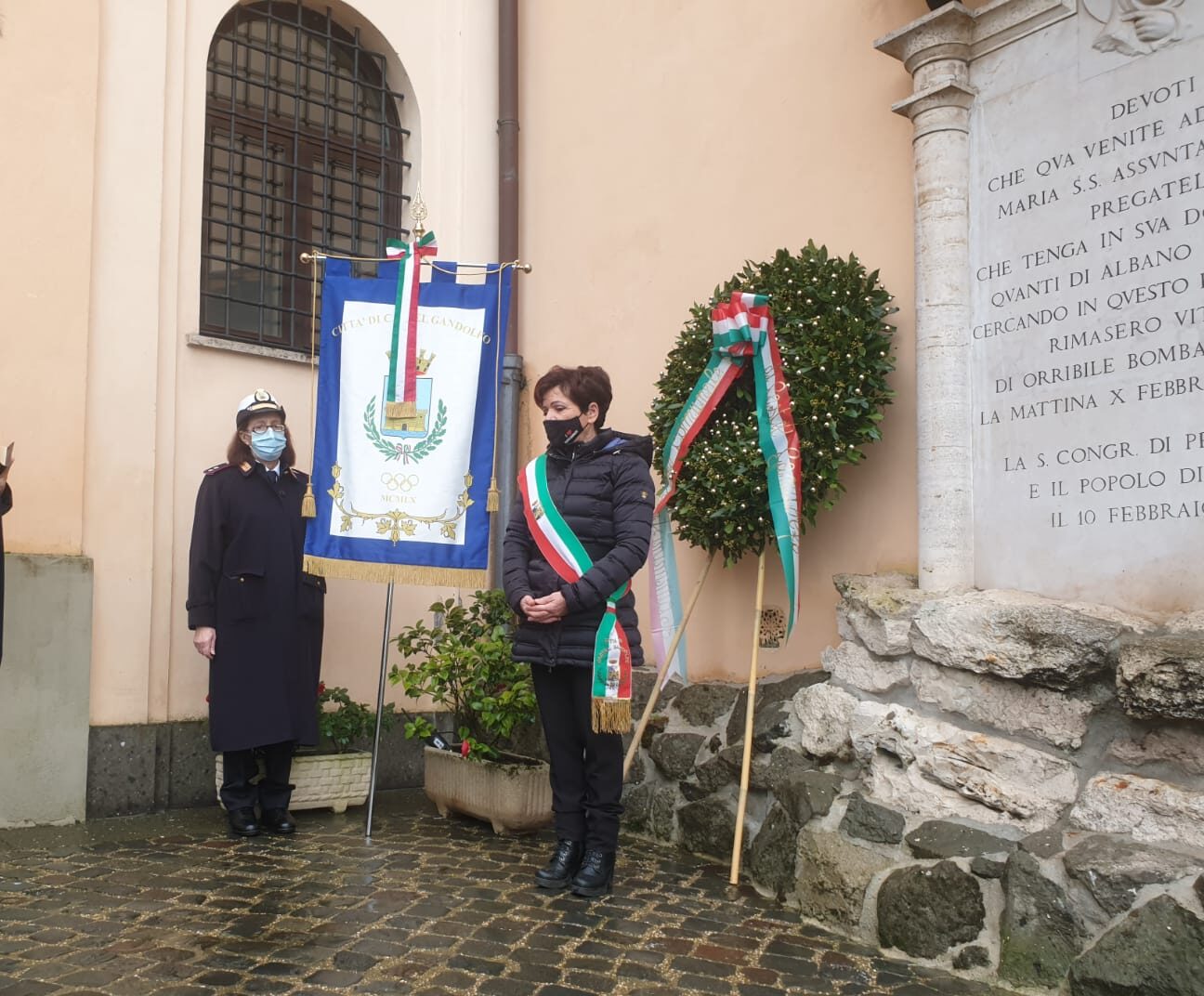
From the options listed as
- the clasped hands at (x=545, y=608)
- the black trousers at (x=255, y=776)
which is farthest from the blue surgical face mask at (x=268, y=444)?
the clasped hands at (x=545, y=608)

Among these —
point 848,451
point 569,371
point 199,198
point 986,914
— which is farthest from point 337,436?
point 986,914

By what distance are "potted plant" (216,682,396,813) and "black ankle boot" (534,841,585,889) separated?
1694mm

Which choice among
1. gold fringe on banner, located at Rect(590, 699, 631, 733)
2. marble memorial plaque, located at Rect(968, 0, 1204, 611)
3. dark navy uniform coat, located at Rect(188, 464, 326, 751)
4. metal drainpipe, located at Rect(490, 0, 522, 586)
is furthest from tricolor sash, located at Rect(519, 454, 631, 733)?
metal drainpipe, located at Rect(490, 0, 522, 586)

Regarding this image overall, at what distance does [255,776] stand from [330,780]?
40 centimetres

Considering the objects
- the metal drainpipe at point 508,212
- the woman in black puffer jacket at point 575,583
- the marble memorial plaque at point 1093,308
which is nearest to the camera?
A: the marble memorial plaque at point 1093,308

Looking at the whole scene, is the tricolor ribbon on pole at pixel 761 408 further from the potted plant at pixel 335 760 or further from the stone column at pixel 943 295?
the potted plant at pixel 335 760

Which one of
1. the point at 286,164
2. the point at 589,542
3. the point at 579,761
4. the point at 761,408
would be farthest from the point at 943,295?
the point at 286,164

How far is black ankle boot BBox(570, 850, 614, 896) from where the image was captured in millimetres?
4430

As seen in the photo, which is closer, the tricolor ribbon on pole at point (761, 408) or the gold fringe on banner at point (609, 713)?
the gold fringe on banner at point (609, 713)

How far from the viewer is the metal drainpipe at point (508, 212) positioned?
7.19 m

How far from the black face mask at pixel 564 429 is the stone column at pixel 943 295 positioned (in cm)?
131

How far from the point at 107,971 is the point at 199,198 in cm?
412

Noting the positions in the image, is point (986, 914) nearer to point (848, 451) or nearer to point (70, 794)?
point (848, 451)

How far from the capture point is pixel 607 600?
4.46 metres
